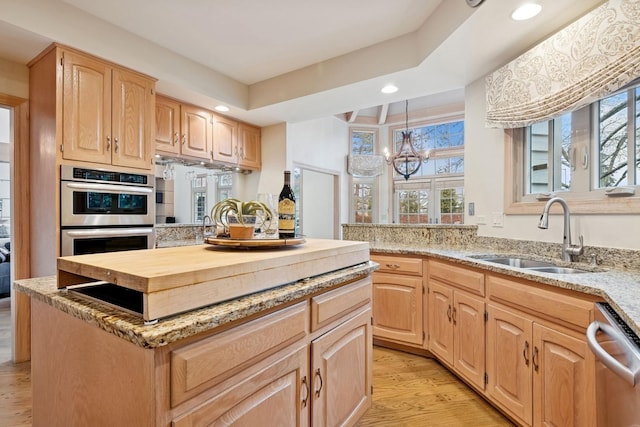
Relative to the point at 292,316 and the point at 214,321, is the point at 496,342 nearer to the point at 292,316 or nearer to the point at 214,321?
the point at 292,316

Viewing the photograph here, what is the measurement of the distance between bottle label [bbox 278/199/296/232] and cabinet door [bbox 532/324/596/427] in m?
1.24

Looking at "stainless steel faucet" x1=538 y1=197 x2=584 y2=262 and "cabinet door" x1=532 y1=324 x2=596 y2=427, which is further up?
"stainless steel faucet" x1=538 y1=197 x2=584 y2=262

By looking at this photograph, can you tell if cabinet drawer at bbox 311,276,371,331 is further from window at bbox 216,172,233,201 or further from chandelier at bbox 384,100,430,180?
chandelier at bbox 384,100,430,180

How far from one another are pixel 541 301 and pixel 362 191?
535 cm

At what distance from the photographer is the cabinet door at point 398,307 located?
2.58 m

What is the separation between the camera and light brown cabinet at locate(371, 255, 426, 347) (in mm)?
2567

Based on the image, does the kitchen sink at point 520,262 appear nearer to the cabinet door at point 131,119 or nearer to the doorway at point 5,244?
the cabinet door at point 131,119

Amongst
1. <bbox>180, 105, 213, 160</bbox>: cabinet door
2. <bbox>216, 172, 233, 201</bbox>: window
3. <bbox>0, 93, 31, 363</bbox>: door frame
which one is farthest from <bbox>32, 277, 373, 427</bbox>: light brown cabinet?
<bbox>216, 172, 233, 201</bbox>: window

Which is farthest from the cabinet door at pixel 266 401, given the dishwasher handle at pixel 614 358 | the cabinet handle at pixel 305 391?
the dishwasher handle at pixel 614 358

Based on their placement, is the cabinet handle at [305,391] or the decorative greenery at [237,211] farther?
the decorative greenery at [237,211]

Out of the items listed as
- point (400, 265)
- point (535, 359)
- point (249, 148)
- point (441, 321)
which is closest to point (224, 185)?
point (249, 148)

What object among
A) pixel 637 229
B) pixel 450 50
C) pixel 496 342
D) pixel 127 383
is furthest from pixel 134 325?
pixel 450 50

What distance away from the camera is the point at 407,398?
6.73 feet

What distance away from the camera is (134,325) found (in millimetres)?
719
